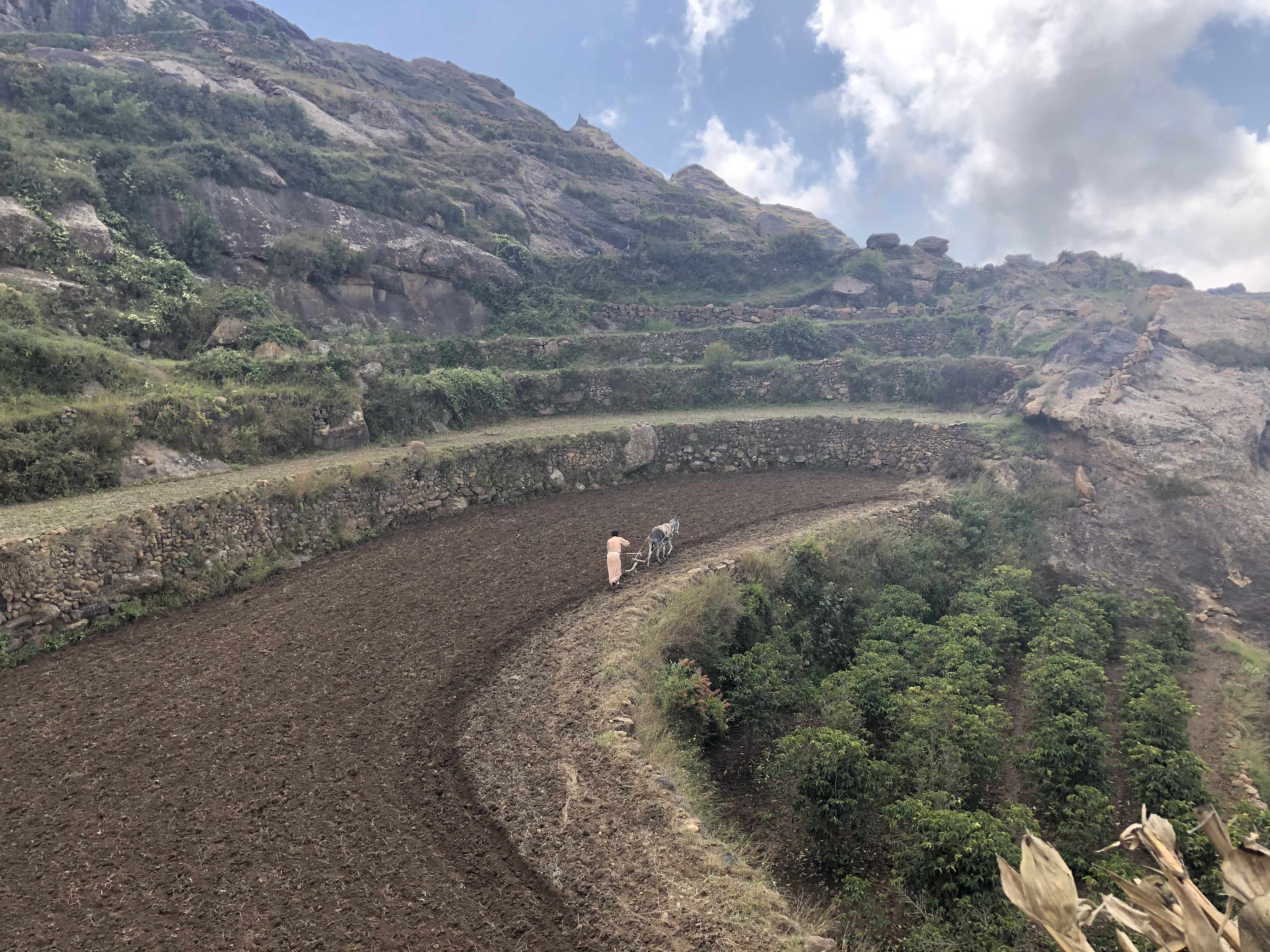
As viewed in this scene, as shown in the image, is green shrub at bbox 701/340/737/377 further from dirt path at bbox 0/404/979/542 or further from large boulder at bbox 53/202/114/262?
large boulder at bbox 53/202/114/262

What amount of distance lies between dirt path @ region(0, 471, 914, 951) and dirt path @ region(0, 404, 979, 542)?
2.09 m

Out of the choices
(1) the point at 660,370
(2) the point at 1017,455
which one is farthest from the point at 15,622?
(2) the point at 1017,455

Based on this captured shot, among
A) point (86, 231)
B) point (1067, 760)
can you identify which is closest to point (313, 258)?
point (86, 231)

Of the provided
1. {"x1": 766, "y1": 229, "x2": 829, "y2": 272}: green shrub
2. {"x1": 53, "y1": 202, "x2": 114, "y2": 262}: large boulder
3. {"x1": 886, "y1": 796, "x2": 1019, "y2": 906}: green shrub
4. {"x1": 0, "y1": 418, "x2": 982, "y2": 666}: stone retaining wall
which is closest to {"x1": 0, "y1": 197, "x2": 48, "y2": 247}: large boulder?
{"x1": 53, "y1": 202, "x2": 114, "y2": 262}: large boulder

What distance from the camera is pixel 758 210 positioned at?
59125 millimetres

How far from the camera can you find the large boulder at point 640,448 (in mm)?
19125

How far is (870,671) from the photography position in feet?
33.0

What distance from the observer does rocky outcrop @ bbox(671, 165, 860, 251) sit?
55.6 metres

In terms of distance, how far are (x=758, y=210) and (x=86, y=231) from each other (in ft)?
175

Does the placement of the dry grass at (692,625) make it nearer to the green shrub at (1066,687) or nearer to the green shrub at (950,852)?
the green shrub at (950,852)

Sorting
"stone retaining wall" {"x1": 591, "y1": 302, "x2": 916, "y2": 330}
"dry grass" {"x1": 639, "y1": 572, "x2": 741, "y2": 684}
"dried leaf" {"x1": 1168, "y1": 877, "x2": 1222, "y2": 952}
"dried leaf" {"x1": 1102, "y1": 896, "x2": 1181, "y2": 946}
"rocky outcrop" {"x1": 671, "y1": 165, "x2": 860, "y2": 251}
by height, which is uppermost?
"rocky outcrop" {"x1": 671, "y1": 165, "x2": 860, "y2": 251}

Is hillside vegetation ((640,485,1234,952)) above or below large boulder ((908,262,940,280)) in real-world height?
below

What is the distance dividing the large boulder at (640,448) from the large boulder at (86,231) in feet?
49.0

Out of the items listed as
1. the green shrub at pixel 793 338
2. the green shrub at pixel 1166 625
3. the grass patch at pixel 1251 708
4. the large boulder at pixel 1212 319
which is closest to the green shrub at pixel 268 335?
the green shrub at pixel 793 338
